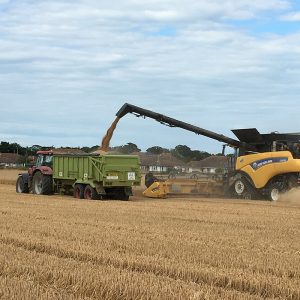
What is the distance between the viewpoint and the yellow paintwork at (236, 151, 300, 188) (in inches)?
797

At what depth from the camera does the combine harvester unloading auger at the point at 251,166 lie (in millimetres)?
20625

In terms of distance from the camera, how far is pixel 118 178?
1994 centimetres

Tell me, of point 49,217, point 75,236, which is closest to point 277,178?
point 49,217

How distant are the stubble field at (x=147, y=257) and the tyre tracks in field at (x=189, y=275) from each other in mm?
11

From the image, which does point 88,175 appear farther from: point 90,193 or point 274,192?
point 274,192

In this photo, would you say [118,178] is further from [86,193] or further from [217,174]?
[217,174]

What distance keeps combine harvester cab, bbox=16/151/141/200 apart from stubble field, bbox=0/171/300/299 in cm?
668

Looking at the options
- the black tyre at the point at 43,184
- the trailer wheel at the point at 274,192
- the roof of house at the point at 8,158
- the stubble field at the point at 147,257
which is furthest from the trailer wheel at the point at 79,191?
the roof of house at the point at 8,158

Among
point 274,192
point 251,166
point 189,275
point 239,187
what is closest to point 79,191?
point 239,187

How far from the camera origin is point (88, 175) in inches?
791

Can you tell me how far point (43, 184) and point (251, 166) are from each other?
7.95m

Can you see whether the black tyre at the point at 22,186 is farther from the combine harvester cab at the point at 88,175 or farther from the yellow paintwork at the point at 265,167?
the yellow paintwork at the point at 265,167

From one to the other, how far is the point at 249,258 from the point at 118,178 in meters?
12.7

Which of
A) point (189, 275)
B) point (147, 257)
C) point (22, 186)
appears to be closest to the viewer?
point (189, 275)
